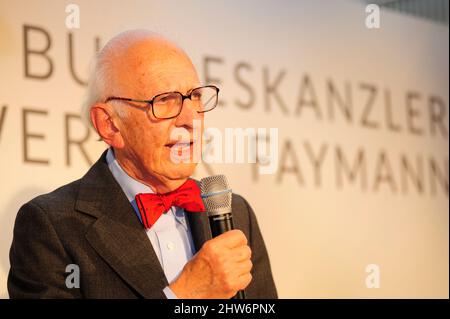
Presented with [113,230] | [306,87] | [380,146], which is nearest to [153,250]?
[113,230]

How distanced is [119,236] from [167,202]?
164mm

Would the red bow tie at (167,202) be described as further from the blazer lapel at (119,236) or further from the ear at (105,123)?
the ear at (105,123)

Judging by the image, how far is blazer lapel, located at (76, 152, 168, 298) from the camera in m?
2.02

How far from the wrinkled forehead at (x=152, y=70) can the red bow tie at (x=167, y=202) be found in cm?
26

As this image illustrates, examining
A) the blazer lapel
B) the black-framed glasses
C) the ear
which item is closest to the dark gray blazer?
the blazer lapel

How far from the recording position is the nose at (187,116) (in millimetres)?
2094

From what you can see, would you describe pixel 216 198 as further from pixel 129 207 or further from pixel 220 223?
pixel 129 207

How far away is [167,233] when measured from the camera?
2.18 metres

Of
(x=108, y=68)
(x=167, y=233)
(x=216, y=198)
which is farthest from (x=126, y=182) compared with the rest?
(x=216, y=198)

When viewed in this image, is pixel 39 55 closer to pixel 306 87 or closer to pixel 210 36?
pixel 210 36

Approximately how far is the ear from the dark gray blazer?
0.44 ft
